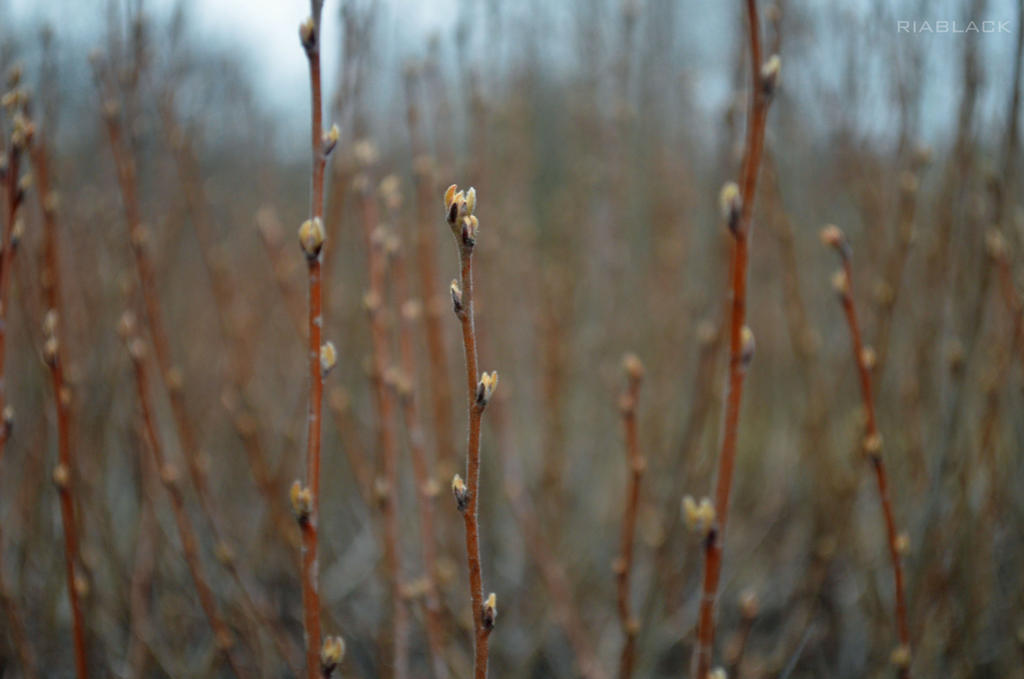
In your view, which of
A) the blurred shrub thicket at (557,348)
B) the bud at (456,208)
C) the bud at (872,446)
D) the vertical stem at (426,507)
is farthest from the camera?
the blurred shrub thicket at (557,348)

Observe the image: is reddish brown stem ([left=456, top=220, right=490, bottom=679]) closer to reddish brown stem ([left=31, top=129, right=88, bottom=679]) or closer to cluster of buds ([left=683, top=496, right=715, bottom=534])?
cluster of buds ([left=683, top=496, right=715, bottom=534])

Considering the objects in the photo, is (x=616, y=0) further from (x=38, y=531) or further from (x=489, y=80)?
(x=38, y=531)

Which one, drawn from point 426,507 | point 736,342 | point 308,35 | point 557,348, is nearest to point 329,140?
point 308,35

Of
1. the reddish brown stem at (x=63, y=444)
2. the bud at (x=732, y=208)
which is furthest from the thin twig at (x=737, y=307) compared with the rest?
the reddish brown stem at (x=63, y=444)

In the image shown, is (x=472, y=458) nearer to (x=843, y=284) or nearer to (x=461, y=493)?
(x=461, y=493)

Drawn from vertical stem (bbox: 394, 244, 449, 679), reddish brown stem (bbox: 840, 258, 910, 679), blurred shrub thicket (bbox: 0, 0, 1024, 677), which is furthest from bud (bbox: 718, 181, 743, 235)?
vertical stem (bbox: 394, 244, 449, 679)

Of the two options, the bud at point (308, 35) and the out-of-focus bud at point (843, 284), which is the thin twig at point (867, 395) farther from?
the bud at point (308, 35)
